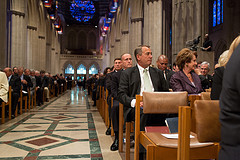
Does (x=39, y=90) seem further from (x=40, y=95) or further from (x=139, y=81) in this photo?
(x=139, y=81)

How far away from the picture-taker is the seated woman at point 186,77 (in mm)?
3371

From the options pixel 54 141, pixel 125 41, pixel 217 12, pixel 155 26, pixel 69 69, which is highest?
pixel 217 12

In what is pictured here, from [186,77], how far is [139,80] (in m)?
0.75

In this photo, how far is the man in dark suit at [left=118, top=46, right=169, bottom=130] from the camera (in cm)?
308

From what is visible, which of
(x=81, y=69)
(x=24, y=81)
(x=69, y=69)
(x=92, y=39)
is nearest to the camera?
(x=24, y=81)

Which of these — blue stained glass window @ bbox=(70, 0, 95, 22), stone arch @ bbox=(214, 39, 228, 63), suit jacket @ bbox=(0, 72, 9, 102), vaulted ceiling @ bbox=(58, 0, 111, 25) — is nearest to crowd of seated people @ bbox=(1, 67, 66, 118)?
suit jacket @ bbox=(0, 72, 9, 102)

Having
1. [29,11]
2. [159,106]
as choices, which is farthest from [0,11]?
[29,11]

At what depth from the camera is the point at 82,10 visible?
1641 inches

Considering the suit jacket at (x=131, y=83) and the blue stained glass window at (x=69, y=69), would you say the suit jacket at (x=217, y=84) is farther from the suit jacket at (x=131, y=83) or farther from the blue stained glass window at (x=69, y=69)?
the blue stained glass window at (x=69, y=69)

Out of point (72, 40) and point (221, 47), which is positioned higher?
point (72, 40)

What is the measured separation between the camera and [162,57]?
493cm

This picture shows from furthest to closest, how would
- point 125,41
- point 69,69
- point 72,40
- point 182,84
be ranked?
point 72,40
point 69,69
point 125,41
point 182,84

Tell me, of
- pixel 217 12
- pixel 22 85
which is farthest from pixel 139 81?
pixel 217 12

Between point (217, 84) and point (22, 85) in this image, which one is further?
point (22, 85)
